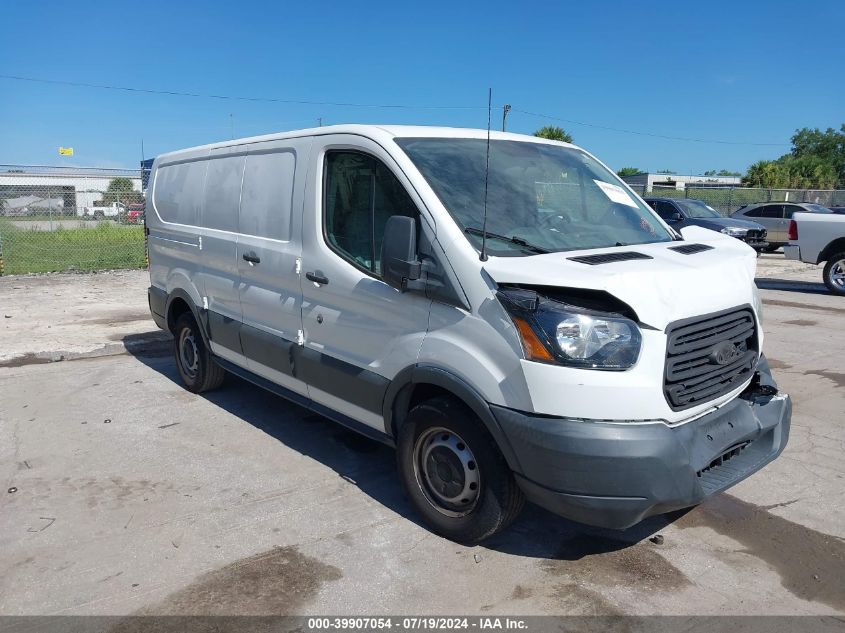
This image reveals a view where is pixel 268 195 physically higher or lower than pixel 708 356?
higher

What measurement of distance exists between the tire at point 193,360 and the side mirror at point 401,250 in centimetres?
303

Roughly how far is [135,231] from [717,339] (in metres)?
17.3

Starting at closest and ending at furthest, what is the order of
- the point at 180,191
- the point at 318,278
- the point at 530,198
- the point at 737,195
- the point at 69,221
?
the point at 530,198, the point at 318,278, the point at 180,191, the point at 69,221, the point at 737,195

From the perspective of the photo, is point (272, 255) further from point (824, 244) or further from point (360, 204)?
point (824, 244)

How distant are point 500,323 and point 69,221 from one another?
624 inches

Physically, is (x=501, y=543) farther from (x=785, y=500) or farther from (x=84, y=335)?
(x=84, y=335)

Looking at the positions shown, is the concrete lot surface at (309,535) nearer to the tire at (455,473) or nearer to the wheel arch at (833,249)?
the tire at (455,473)

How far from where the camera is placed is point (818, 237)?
13062mm

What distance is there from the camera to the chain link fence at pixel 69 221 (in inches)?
601

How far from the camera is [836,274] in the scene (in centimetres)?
1295

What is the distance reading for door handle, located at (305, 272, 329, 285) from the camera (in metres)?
4.29

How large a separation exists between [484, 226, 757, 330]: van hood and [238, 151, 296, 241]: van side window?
1934 mm

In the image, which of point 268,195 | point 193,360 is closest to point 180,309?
point 193,360

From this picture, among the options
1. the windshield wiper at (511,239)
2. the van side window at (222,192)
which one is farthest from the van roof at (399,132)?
the windshield wiper at (511,239)
